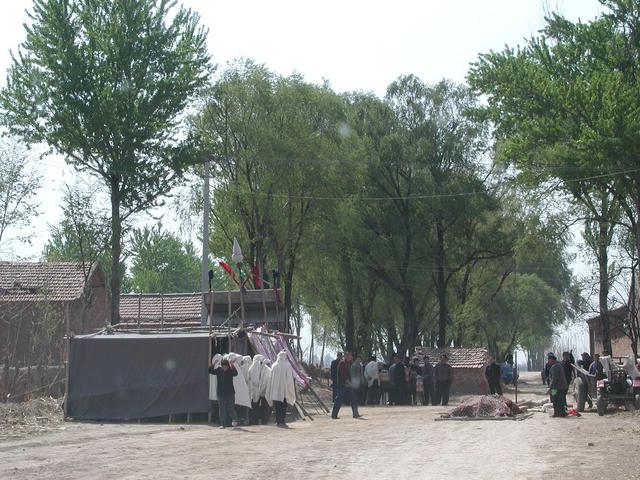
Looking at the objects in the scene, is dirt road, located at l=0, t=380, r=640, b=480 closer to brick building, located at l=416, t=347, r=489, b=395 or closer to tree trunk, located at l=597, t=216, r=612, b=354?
brick building, located at l=416, t=347, r=489, b=395

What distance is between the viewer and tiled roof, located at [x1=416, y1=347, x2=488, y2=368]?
147ft

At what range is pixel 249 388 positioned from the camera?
2355 cm

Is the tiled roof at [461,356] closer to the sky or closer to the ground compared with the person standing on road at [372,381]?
closer to the sky

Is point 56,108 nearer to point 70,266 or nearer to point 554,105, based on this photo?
point 70,266

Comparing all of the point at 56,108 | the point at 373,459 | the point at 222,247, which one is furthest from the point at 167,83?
the point at 373,459

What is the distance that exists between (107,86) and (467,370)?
20.6 metres

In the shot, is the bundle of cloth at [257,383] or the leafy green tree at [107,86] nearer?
the bundle of cloth at [257,383]

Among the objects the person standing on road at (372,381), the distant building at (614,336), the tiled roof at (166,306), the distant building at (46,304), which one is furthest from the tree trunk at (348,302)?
the distant building at (614,336)

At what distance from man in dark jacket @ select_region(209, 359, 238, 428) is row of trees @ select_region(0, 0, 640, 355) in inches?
480

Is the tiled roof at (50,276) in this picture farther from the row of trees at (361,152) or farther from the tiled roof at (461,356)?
the tiled roof at (461,356)

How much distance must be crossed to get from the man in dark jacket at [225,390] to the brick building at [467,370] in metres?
22.2

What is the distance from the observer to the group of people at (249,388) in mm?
22844

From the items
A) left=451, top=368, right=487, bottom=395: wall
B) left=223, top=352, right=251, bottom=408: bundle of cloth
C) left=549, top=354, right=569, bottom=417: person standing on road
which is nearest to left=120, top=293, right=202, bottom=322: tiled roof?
left=451, top=368, right=487, bottom=395: wall

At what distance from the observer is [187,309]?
5000 cm
